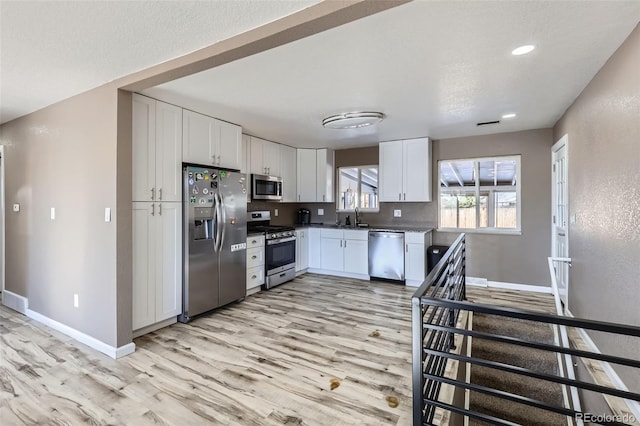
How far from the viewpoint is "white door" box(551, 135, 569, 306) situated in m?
3.43

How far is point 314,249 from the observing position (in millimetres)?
5477

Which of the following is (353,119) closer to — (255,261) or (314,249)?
(255,261)

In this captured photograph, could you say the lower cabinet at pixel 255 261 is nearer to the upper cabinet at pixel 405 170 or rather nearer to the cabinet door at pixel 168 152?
the cabinet door at pixel 168 152

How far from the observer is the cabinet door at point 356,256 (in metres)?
5.02

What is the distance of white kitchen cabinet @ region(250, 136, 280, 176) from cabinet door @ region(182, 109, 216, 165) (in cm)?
110

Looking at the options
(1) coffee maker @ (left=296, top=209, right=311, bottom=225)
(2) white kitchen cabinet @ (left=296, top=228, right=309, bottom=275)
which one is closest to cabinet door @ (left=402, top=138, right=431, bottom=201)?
(2) white kitchen cabinet @ (left=296, top=228, right=309, bottom=275)

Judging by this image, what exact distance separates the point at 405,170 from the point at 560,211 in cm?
212

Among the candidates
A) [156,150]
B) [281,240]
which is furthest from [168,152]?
[281,240]

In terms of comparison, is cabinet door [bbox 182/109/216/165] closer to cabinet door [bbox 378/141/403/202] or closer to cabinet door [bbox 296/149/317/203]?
cabinet door [bbox 296/149/317/203]

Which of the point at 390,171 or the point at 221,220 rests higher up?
the point at 390,171

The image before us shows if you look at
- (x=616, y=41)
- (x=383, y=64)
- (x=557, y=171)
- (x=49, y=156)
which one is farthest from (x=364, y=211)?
(x=49, y=156)

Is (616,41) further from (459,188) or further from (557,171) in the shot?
(459,188)

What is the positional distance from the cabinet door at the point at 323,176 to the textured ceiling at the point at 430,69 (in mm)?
1707

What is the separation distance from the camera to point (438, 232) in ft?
16.6
